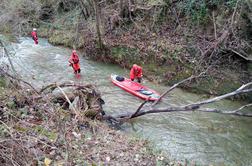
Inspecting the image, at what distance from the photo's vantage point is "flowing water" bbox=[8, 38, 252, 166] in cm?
901

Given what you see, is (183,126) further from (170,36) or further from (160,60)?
(170,36)

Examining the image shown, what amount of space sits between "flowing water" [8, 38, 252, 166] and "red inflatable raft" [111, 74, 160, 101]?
0.22 meters

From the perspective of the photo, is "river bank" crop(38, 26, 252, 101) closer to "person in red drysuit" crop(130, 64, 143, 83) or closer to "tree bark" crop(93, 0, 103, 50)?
"tree bark" crop(93, 0, 103, 50)

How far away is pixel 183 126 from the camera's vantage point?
10680 mm

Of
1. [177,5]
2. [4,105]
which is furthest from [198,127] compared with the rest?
[177,5]

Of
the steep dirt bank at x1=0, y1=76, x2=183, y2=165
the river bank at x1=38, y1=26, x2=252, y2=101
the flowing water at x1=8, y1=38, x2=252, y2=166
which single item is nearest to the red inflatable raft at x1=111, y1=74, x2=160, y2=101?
the flowing water at x1=8, y1=38, x2=252, y2=166

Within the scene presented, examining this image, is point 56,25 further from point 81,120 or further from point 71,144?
point 71,144

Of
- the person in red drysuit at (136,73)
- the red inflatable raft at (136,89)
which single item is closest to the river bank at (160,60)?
the person in red drysuit at (136,73)

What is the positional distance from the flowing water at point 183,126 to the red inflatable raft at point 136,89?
0.22 metres

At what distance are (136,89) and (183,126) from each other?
122 inches

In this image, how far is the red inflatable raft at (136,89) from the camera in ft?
41.4

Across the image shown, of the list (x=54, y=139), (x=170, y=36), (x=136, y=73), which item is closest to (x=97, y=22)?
(x=170, y=36)

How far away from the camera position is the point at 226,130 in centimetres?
1067

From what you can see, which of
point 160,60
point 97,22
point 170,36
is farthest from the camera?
point 97,22
